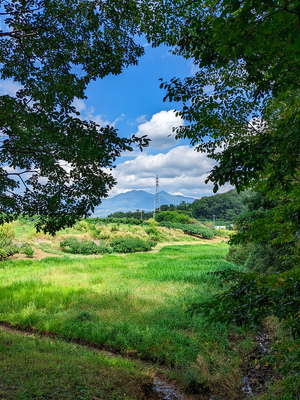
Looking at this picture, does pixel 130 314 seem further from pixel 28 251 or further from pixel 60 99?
pixel 28 251

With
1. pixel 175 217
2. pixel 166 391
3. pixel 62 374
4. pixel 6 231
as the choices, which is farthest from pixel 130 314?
pixel 175 217

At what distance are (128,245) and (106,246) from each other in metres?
2.27

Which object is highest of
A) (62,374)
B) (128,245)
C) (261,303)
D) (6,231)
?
(6,231)

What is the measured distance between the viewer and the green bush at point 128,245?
23.9 m

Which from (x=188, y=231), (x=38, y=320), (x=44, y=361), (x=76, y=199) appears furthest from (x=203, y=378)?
(x=188, y=231)

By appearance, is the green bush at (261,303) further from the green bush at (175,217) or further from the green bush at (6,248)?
the green bush at (175,217)

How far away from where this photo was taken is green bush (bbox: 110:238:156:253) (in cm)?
2387

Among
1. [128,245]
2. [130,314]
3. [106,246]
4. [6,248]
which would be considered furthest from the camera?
[128,245]

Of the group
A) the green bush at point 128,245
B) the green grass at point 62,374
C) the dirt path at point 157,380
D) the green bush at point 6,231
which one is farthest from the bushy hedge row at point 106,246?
the green grass at point 62,374

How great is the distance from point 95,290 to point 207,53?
914 centimetres

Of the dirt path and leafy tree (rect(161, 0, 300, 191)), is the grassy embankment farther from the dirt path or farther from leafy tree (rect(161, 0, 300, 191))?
leafy tree (rect(161, 0, 300, 191))

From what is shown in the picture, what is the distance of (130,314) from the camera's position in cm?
720

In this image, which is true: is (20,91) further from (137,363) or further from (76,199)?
(137,363)

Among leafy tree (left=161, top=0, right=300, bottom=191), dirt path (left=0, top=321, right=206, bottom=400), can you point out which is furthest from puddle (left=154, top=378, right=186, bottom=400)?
leafy tree (left=161, top=0, right=300, bottom=191)
